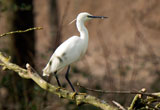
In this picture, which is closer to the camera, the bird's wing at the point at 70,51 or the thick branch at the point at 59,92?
the thick branch at the point at 59,92

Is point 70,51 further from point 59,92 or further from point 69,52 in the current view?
point 59,92

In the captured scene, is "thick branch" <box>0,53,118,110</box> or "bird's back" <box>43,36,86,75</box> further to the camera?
"bird's back" <box>43,36,86,75</box>

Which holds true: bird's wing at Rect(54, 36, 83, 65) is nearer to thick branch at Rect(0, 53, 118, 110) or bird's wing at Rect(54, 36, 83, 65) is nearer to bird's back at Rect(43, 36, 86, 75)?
bird's back at Rect(43, 36, 86, 75)

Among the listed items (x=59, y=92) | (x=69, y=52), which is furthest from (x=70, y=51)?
(x=59, y=92)

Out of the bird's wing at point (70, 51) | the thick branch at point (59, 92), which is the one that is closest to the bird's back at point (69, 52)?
the bird's wing at point (70, 51)

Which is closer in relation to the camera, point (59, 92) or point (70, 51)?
point (59, 92)

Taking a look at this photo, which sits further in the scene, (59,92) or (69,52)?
(69,52)

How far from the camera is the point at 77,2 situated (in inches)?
517

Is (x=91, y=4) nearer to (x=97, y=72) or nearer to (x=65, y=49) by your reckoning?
(x=97, y=72)

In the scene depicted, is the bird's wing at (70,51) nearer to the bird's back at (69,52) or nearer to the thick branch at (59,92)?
the bird's back at (69,52)

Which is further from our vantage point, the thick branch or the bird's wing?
the bird's wing

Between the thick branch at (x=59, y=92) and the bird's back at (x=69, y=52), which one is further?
the bird's back at (x=69, y=52)

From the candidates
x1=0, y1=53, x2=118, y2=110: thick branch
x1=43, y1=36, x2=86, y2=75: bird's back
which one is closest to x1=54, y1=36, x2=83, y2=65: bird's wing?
x1=43, y1=36, x2=86, y2=75: bird's back

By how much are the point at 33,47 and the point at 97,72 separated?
5.00 m
